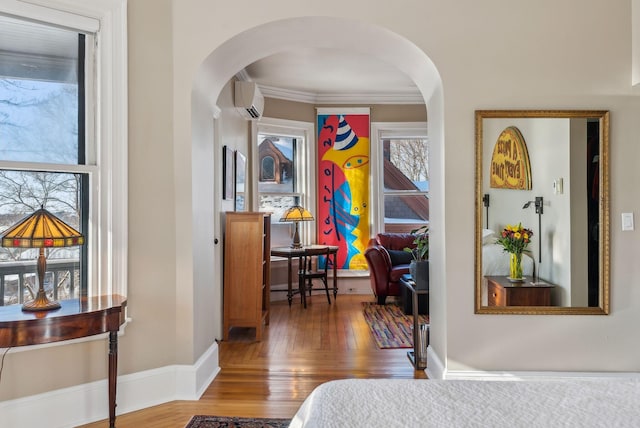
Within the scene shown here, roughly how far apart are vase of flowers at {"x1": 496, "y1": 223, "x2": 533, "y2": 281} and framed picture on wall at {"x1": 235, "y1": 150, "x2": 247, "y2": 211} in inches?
113

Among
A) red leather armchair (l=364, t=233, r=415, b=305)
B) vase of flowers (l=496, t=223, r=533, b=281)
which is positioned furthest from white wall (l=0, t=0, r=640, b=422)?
red leather armchair (l=364, t=233, r=415, b=305)

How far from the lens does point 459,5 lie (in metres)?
2.73

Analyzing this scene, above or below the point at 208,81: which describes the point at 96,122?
below

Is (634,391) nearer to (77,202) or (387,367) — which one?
(387,367)

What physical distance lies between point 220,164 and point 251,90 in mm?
1087

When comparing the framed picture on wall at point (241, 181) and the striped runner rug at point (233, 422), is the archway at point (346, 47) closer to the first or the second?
the striped runner rug at point (233, 422)

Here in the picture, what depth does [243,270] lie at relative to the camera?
398 centimetres

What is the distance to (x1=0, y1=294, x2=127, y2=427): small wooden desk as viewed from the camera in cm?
194

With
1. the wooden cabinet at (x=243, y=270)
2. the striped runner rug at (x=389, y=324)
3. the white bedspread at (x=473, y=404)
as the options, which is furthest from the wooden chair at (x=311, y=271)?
the white bedspread at (x=473, y=404)

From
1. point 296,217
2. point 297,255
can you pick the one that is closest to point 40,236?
point 297,255

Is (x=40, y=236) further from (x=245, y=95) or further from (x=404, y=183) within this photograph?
(x=404, y=183)

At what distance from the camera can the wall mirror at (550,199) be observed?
2.68m

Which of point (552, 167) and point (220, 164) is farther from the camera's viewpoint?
point (220, 164)

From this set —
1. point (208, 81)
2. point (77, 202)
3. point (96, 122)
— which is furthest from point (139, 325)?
point (208, 81)
